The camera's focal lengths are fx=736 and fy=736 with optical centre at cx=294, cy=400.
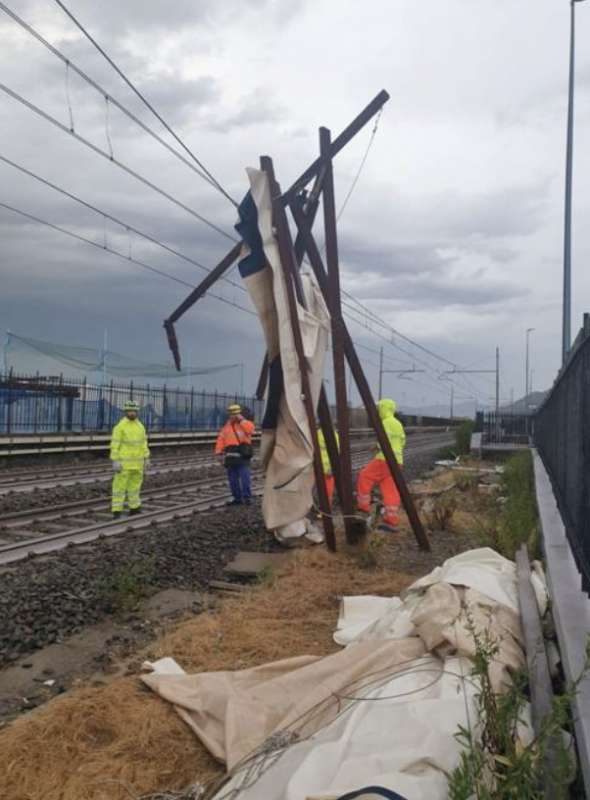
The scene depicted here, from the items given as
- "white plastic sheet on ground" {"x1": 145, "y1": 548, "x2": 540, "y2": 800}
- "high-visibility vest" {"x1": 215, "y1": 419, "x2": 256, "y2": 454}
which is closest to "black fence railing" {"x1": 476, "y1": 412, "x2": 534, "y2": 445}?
"high-visibility vest" {"x1": 215, "y1": 419, "x2": 256, "y2": 454}

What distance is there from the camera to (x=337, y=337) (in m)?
8.70

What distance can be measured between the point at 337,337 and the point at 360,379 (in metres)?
0.67

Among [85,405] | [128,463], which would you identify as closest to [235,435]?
[128,463]

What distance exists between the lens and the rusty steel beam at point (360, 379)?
877cm

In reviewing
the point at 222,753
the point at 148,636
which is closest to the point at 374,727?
the point at 222,753

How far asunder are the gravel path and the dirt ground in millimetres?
852

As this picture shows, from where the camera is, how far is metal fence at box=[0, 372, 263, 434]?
24.6 m

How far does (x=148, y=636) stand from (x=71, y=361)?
25809 millimetres

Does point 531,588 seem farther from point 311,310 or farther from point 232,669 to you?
point 311,310

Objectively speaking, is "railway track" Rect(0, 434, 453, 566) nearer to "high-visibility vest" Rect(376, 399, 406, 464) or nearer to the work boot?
the work boot

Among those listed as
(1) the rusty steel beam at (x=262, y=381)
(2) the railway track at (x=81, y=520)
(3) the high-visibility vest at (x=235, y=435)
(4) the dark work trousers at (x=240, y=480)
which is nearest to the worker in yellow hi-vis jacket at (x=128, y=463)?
(2) the railway track at (x=81, y=520)

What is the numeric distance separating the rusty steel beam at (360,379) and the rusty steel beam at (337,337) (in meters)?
0.09

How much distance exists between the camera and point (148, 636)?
586 cm

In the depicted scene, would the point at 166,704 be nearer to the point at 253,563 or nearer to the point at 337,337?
the point at 253,563
